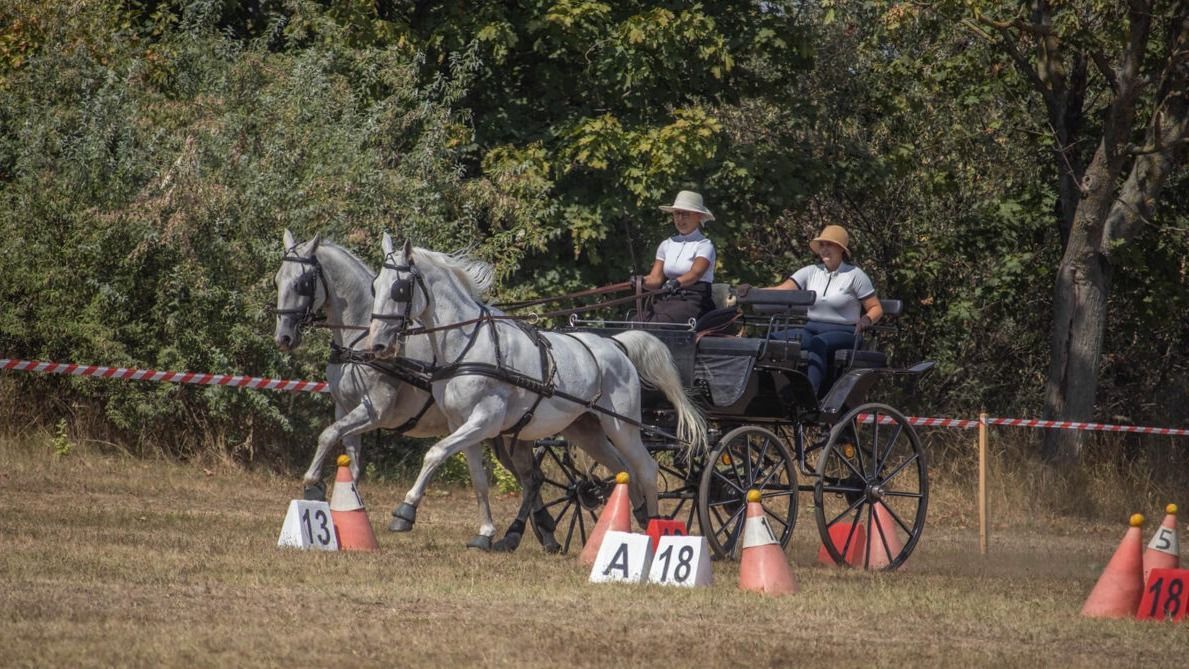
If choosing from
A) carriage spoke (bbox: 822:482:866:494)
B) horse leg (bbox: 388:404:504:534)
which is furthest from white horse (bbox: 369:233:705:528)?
carriage spoke (bbox: 822:482:866:494)

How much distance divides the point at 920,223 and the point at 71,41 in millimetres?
11517

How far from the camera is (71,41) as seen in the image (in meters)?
19.4

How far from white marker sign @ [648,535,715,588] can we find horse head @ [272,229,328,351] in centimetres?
363

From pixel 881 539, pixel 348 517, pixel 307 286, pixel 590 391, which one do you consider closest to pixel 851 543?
pixel 881 539

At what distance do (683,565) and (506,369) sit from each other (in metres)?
2.25

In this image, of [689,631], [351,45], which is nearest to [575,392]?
[689,631]

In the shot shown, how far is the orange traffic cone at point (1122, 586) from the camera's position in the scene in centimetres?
909

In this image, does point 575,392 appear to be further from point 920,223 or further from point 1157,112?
point 920,223

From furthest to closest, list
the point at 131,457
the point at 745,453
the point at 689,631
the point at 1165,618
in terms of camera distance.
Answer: the point at 131,457
the point at 745,453
the point at 1165,618
the point at 689,631

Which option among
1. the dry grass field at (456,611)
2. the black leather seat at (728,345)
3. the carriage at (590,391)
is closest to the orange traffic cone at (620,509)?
the dry grass field at (456,611)

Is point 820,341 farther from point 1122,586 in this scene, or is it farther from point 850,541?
point 1122,586

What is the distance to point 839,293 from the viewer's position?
12.1 meters

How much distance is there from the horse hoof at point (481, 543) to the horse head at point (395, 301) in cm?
139

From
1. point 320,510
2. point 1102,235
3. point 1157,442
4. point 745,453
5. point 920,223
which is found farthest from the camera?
point 920,223
